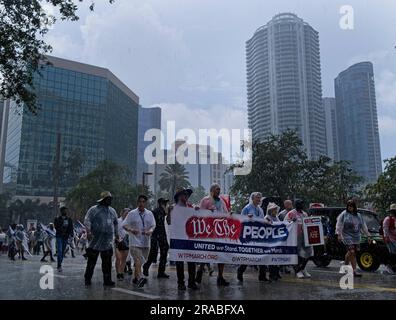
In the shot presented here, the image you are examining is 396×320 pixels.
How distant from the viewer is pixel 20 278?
9422 mm

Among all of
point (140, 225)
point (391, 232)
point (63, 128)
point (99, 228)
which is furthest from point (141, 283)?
point (63, 128)

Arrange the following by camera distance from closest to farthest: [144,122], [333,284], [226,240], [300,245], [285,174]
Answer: [333,284] < [226,240] < [300,245] < [285,174] < [144,122]

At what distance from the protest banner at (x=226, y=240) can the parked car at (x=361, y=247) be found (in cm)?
348

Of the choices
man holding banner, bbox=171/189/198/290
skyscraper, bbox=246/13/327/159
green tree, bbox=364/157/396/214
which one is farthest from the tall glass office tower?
man holding banner, bbox=171/189/198/290

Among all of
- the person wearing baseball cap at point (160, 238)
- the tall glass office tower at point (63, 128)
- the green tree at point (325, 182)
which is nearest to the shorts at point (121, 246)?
the person wearing baseball cap at point (160, 238)

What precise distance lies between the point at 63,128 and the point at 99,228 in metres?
103

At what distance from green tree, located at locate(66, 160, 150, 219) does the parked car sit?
126 ft

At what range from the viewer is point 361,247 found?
1175 cm

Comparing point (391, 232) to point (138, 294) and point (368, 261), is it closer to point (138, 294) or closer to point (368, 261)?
point (368, 261)

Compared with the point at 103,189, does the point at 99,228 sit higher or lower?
lower

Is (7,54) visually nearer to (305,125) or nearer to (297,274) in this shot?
(297,274)
